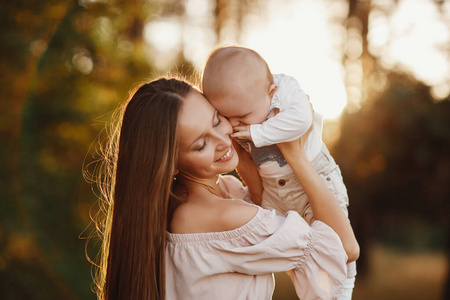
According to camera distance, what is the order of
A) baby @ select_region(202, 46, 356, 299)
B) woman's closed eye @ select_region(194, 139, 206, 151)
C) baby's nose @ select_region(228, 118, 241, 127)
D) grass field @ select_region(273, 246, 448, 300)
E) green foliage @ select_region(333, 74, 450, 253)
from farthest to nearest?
1. grass field @ select_region(273, 246, 448, 300)
2. green foliage @ select_region(333, 74, 450, 253)
3. baby's nose @ select_region(228, 118, 241, 127)
4. baby @ select_region(202, 46, 356, 299)
5. woman's closed eye @ select_region(194, 139, 206, 151)

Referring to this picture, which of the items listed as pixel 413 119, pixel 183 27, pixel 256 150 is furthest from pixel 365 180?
pixel 256 150

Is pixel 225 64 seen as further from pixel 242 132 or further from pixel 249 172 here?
pixel 249 172

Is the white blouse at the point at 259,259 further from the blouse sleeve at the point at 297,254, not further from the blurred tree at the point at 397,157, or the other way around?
the blurred tree at the point at 397,157

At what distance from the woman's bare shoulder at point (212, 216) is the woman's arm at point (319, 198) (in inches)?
12.6

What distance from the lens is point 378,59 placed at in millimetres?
10297

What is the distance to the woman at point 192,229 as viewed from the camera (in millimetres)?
2074

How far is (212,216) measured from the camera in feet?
6.97

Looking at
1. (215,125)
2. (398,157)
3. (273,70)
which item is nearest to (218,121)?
(215,125)

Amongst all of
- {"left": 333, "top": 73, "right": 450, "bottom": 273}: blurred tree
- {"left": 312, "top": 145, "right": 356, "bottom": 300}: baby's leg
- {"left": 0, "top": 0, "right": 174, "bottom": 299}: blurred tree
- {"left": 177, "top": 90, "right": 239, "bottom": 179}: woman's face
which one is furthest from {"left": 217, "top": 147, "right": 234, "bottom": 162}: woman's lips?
{"left": 333, "top": 73, "right": 450, "bottom": 273}: blurred tree

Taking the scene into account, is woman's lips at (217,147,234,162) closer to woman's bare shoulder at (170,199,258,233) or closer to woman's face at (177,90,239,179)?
woman's face at (177,90,239,179)

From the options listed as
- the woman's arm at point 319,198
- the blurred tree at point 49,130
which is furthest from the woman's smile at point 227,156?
the blurred tree at point 49,130

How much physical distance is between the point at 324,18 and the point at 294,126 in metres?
10.1

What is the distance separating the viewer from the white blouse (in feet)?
6.71

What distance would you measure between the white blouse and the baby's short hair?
2.15 feet
